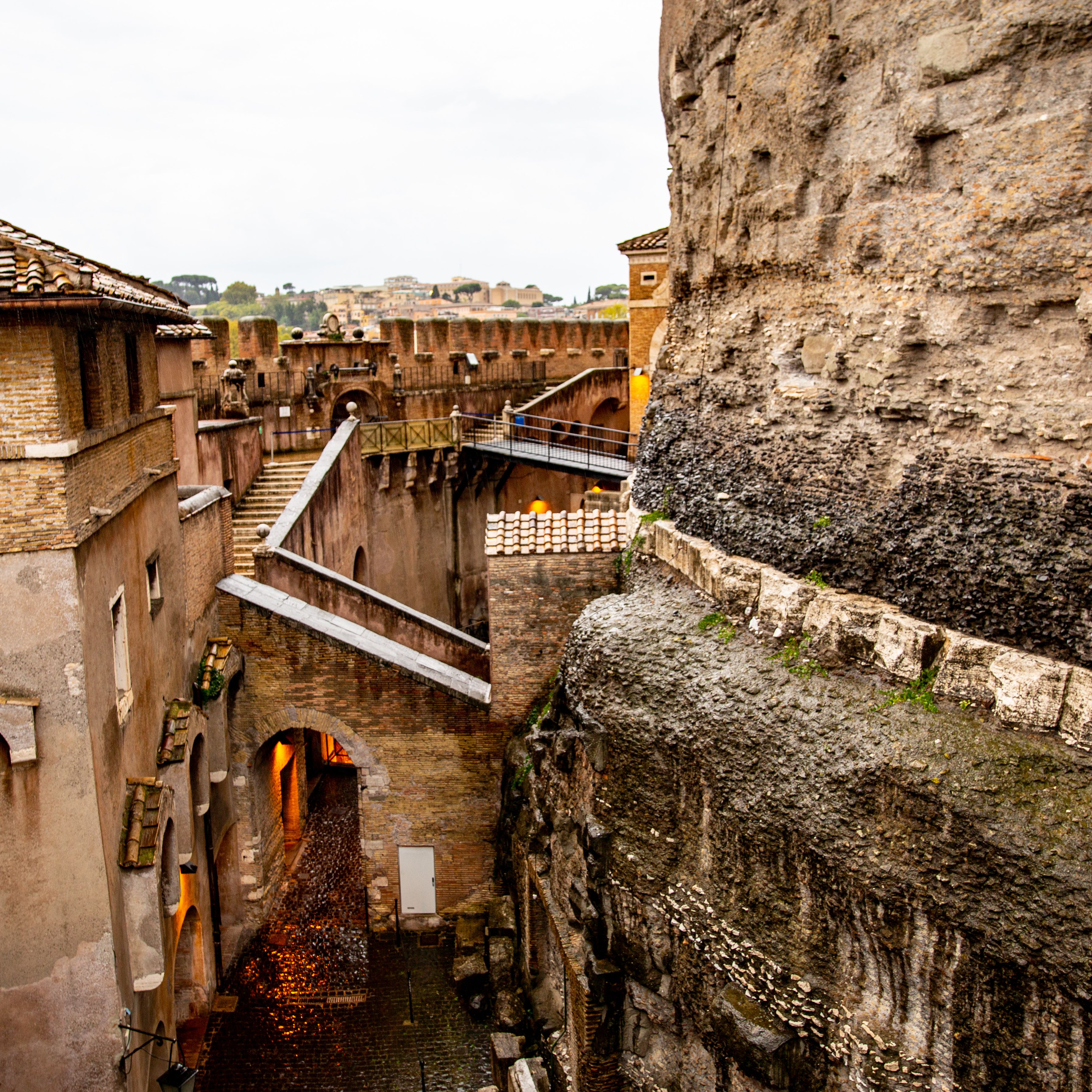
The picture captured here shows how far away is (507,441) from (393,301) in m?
85.0

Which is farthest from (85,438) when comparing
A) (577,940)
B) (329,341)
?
(329,341)

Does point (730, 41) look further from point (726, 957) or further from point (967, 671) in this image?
point (726, 957)

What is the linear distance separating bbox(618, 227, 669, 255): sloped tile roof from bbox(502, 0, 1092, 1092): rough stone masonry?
1198 cm

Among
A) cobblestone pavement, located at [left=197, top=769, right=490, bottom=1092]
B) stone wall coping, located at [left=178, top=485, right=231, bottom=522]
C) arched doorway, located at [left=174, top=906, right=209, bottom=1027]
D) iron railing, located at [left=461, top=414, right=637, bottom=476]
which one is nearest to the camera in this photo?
cobblestone pavement, located at [left=197, top=769, right=490, bottom=1092]

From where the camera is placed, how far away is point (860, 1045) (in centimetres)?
518

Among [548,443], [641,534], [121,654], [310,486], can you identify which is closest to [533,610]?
[641,534]

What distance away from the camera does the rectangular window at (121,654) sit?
7.80 meters

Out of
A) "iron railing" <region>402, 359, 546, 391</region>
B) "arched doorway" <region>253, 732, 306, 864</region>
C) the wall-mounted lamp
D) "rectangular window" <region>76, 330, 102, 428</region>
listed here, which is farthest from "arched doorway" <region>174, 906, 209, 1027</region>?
"iron railing" <region>402, 359, 546, 391</region>

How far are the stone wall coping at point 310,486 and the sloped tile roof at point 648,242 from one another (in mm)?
→ 6734

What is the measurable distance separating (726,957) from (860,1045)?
3.45 ft

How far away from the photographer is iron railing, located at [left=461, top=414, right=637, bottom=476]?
1944 centimetres

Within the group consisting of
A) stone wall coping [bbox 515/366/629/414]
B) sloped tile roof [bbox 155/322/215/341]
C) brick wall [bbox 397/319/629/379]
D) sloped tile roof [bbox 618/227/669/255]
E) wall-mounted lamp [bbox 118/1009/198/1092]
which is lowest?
wall-mounted lamp [bbox 118/1009/198/1092]

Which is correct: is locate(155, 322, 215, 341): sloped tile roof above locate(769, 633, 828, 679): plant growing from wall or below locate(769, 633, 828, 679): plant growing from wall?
above

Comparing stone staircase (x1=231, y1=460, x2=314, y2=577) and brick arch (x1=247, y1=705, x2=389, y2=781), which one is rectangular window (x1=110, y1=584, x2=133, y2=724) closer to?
brick arch (x1=247, y1=705, x2=389, y2=781)
